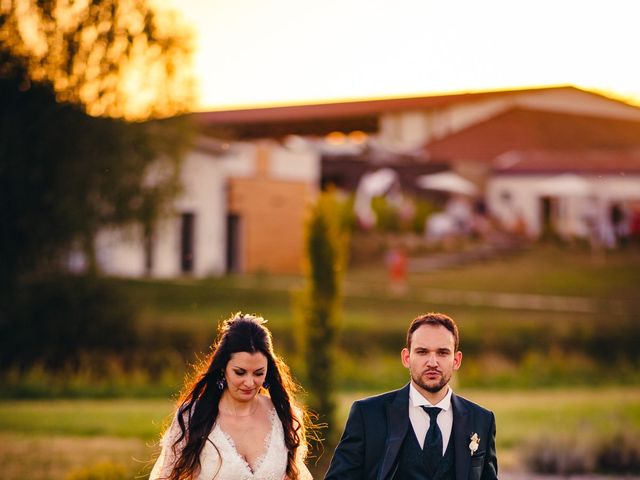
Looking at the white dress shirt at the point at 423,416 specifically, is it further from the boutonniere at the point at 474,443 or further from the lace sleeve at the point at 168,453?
the lace sleeve at the point at 168,453

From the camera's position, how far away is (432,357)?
3.11 m

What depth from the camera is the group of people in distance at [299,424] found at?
312 cm

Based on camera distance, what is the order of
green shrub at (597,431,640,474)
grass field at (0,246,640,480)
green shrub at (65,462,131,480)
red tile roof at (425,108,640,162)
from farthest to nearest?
red tile roof at (425,108,640,162)
grass field at (0,246,640,480)
green shrub at (597,431,640,474)
green shrub at (65,462,131,480)

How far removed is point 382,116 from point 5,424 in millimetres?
9084

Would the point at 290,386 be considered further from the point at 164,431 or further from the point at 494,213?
the point at 494,213

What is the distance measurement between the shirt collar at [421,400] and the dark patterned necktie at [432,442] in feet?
0.04

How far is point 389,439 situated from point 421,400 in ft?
0.51

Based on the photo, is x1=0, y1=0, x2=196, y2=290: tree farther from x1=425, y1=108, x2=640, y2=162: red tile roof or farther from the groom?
the groom

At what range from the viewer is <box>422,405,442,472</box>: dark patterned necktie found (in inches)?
123

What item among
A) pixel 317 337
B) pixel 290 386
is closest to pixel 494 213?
pixel 317 337

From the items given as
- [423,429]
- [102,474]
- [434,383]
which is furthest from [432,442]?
[102,474]

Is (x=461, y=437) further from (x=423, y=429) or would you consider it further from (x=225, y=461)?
(x=225, y=461)

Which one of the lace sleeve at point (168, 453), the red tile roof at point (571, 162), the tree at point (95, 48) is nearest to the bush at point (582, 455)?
the tree at point (95, 48)

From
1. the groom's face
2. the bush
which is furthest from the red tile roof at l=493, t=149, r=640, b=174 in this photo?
the groom's face
